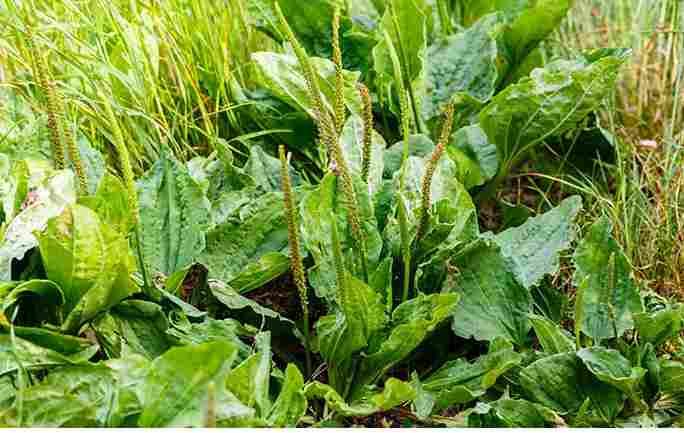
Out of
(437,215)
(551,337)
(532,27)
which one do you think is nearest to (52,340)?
(437,215)

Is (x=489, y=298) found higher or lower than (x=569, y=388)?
higher

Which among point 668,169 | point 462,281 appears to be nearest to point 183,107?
point 462,281

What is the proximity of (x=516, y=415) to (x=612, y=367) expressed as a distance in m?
0.19

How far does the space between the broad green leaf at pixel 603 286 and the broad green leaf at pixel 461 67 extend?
68 cm

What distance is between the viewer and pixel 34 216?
170cm

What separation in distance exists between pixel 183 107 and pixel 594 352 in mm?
1324

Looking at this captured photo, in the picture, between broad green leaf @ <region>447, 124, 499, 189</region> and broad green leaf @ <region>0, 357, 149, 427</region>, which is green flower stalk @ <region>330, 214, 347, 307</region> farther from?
broad green leaf @ <region>447, 124, 499, 189</region>

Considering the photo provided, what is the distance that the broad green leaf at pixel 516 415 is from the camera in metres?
1.62

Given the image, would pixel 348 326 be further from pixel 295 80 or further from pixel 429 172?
pixel 295 80

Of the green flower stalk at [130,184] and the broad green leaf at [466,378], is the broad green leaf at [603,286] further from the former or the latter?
the green flower stalk at [130,184]

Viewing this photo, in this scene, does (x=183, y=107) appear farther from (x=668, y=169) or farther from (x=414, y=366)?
(x=668, y=169)

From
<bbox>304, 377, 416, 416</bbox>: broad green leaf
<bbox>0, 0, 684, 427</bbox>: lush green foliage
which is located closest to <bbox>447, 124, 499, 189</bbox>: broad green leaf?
<bbox>0, 0, 684, 427</bbox>: lush green foliage

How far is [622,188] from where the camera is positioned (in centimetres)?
211

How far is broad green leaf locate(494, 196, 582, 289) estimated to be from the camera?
187cm
